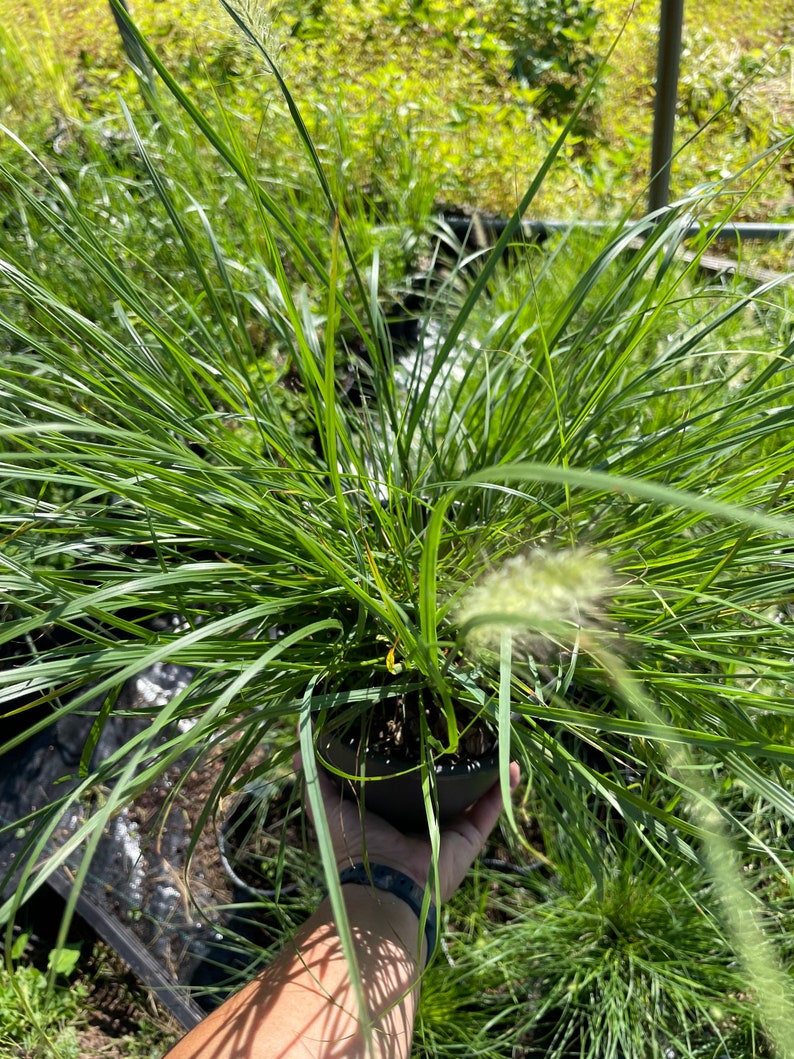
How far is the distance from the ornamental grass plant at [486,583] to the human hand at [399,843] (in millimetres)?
104

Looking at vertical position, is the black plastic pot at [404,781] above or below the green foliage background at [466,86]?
below

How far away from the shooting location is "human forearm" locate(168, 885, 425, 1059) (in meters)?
0.70

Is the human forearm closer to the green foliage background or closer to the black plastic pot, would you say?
the black plastic pot

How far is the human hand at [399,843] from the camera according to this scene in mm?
860

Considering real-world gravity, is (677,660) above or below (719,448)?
below

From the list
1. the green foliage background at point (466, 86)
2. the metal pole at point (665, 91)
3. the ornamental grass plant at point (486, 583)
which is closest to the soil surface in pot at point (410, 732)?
the ornamental grass plant at point (486, 583)

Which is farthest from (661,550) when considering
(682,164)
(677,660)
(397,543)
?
(682,164)

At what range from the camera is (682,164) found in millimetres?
2238

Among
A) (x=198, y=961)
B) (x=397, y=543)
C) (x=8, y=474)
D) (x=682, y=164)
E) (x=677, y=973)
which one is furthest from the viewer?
(x=682, y=164)

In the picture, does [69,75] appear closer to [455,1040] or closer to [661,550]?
[661,550]

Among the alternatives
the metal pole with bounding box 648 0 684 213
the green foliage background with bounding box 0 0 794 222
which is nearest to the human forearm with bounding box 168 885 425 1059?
the metal pole with bounding box 648 0 684 213

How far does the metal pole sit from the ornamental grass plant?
0.15 metres

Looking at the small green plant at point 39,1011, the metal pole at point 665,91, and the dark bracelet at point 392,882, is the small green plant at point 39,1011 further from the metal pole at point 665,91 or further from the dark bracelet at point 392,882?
the metal pole at point 665,91

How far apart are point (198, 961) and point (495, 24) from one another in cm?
301
